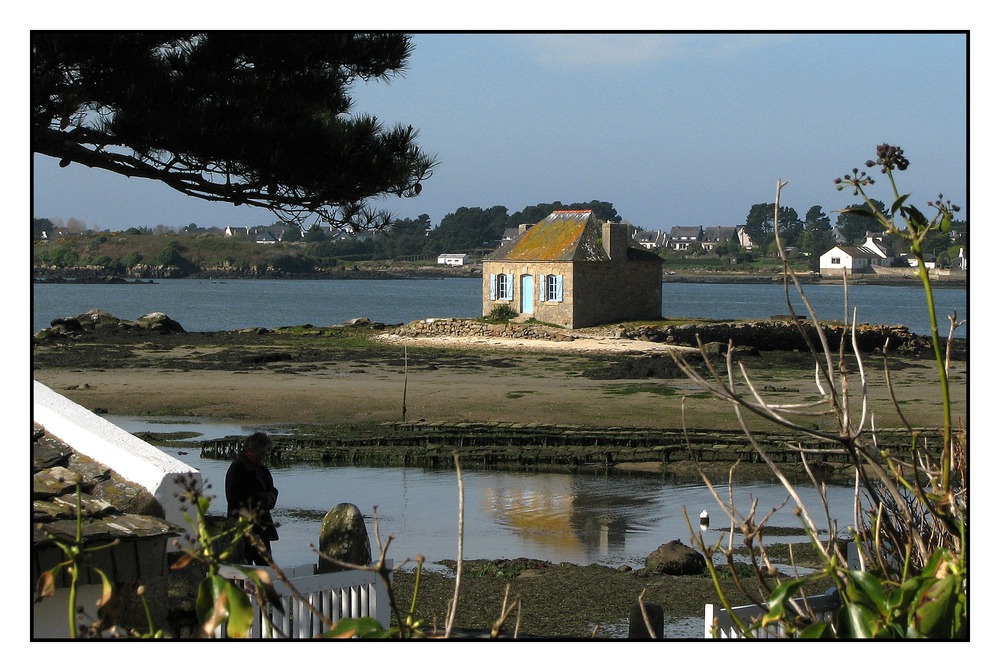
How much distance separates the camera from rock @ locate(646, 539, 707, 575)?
34.6 feet

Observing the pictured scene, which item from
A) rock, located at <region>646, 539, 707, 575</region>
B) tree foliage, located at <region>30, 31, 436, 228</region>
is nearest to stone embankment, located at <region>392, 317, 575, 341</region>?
rock, located at <region>646, 539, 707, 575</region>

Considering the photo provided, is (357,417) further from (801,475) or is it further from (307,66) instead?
(307,66)

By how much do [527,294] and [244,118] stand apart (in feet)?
114

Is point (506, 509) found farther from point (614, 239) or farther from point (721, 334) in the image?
point (614, 239)

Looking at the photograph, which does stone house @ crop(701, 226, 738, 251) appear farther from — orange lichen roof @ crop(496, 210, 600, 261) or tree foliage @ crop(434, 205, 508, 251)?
orange lichen roof @ crop(496, 210, 600, 261)

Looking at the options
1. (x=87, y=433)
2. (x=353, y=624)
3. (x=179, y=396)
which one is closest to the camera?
(x=353, y=624)

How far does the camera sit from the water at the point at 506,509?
11.8 m

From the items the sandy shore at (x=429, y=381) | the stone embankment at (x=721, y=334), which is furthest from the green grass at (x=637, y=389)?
the stone embankment at (x=721, y=334)

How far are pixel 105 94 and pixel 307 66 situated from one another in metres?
1.40

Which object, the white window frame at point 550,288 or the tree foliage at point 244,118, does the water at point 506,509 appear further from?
the white window frame at point 550,288

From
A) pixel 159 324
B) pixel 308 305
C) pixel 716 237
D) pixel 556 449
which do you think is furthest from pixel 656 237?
pixel 556 449

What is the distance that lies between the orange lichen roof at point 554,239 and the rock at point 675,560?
30.6 metres

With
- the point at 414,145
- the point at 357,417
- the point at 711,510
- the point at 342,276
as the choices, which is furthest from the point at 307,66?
the point at 342,276

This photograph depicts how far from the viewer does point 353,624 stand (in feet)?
8.39
